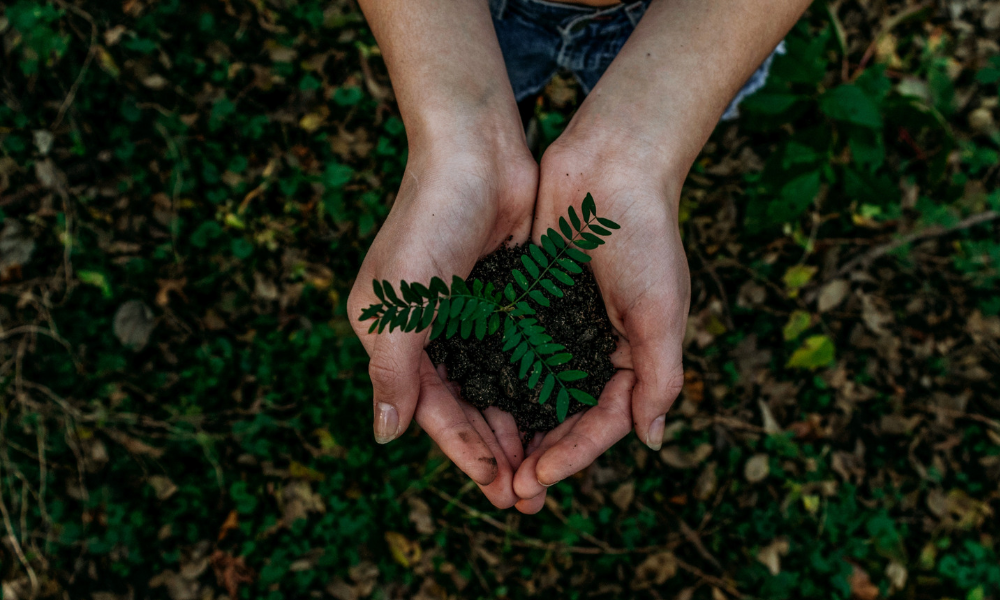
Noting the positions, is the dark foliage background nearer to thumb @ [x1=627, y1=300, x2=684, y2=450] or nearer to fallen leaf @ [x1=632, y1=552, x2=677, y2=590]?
fallen leaf @ [x1=632, y1=552, x2=677, y2=590]

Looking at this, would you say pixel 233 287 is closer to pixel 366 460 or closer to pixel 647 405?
pixel 366 460

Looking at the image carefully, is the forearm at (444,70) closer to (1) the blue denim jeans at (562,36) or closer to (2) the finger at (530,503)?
(1) the blue denim jeans at (562,36)

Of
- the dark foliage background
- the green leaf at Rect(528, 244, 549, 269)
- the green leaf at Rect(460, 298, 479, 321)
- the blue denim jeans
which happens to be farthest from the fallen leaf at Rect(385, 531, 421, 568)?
the blue denim jeans

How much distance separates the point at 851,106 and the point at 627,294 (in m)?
1.98

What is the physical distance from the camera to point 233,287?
378 centimetres

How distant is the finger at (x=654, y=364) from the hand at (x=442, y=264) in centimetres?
55

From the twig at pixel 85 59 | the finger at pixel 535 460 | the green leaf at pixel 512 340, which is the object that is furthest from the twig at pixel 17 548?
the green leaf at pixel 512 340

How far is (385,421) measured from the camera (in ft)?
7.59

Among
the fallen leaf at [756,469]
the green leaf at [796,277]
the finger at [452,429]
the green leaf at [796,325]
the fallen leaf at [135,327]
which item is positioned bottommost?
the fallen leaf at [756,469]

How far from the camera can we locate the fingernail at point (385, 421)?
7.55 feet

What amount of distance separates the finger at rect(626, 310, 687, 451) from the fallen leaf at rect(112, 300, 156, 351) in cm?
299

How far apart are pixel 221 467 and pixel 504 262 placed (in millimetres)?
2334

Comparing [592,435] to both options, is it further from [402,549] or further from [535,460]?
[402,549]

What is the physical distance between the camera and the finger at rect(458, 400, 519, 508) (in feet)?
7.98
